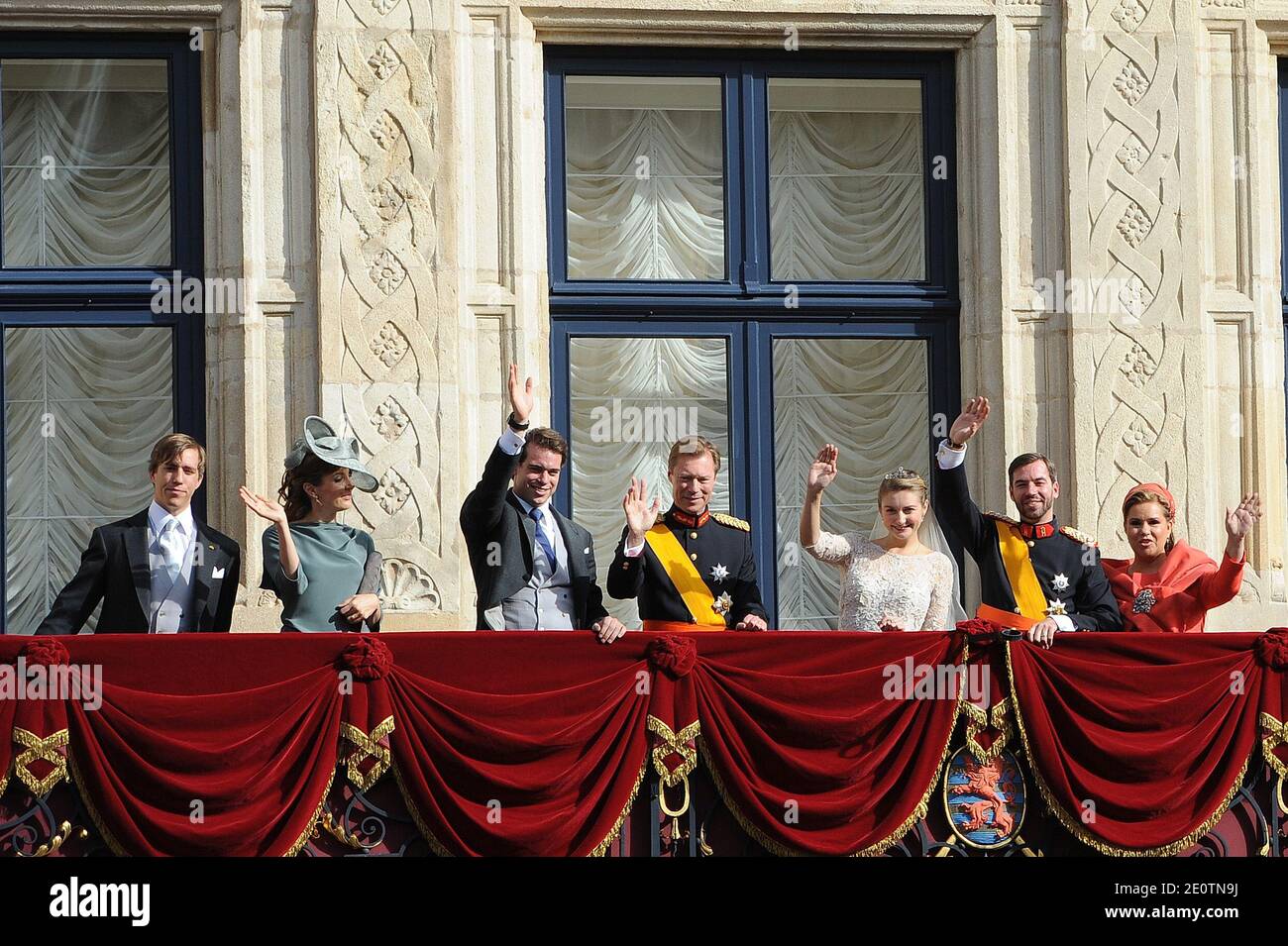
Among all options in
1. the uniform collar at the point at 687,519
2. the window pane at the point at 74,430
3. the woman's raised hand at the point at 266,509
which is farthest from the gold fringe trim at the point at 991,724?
the window pane at the point at 74,430

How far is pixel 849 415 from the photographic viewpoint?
11680mm

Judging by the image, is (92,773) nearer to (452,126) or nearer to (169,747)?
(169,747)

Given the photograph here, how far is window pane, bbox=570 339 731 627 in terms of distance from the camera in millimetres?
11508

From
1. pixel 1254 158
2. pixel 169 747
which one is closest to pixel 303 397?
pixel 169 747

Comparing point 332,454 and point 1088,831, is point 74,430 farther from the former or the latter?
point 1088,831

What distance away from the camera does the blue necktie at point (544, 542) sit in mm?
9102

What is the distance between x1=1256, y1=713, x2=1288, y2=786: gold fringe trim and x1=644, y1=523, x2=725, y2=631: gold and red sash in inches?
92.2

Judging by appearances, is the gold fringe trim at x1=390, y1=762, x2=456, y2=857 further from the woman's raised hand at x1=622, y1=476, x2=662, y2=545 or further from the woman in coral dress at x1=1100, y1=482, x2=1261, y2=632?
the woman in coral dress at x1=1100, y1=482, x2=1261, y2=632

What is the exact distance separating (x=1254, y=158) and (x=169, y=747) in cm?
685

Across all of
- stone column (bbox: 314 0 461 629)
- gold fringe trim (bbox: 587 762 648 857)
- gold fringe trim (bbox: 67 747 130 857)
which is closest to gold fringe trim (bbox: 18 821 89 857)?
gold fringe trim (bbox: 67 747 130 857)

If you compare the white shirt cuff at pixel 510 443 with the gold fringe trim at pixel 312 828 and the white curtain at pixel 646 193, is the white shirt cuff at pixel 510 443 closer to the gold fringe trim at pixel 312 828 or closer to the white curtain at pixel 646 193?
the gold fringe trim at pixel 312 828

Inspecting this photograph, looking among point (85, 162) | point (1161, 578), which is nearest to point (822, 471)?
point (1161, 578)

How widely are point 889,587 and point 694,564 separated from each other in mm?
862

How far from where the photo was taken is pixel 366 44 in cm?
1110
